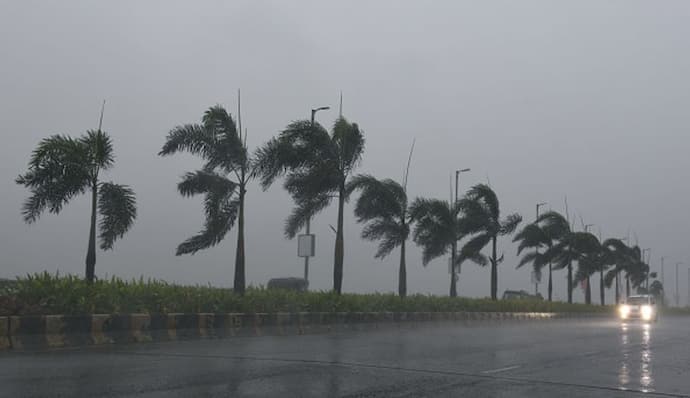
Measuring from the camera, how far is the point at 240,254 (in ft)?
79.4

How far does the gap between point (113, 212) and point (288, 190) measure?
9.01 meters

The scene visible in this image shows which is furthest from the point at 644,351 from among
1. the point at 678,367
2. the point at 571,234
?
the point at 571,234

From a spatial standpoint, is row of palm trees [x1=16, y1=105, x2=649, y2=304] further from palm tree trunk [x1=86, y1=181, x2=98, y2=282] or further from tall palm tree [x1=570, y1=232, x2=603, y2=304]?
tall palm tree [x1=570, y1=232, x2=603, y2=304]

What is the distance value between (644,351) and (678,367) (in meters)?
3.75

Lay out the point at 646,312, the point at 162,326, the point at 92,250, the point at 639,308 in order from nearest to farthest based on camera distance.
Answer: the point at 162,326 < the point at 92,250 < the point at 646,312 < the point at 639,308

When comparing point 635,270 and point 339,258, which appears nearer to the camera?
point 339,258

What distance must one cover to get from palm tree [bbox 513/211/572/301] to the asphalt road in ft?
130

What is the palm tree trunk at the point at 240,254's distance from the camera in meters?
23.6

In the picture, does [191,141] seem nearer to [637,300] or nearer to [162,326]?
[162,326]

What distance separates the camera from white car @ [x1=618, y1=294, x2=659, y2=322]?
45750 millimetres

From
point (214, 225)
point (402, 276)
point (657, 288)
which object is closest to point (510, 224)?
point (402, 276)

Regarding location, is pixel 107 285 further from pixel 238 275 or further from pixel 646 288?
pixel 646 288

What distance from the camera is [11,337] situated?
46.5 ft

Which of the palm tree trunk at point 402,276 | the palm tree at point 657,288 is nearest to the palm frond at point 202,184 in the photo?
the palm tree trunk at point 402,276
